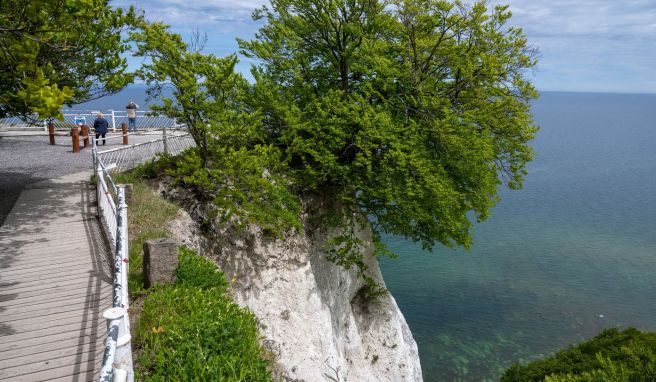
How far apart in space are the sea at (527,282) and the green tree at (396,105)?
6111mm

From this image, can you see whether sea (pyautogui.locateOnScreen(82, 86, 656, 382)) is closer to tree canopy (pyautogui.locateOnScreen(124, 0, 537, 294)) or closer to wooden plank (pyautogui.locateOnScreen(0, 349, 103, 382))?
tree canopy (pyautogui.locateOnScreen(124, 0, 537, 294))

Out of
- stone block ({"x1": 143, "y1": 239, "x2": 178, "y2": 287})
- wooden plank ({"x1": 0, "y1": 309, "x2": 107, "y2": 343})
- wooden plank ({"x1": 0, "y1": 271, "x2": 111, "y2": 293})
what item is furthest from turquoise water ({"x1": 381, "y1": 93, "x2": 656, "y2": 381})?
wooden plank ({"x1": 0, "y1": 309, "x2": 107, "y2": 343})

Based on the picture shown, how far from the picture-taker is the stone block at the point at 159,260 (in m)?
9.22

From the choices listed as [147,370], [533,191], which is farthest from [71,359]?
[533,191]

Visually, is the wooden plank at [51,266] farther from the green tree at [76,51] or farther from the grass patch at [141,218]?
the green tree at [76,51]

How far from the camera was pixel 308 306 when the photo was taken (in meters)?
16.4

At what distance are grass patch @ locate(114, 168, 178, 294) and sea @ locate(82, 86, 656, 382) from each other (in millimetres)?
3812

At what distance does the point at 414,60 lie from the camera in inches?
712

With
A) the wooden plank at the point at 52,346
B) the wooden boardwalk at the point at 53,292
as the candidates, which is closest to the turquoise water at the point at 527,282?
the wooden boardwalk at the point at 53,292

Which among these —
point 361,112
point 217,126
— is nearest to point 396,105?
point 361,112

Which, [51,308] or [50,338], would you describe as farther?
[51,308]

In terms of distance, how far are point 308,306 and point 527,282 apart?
27718 millimetres

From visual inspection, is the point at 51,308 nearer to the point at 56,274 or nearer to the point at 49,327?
the point at 49,327

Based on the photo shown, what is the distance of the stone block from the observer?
9.22 metres
